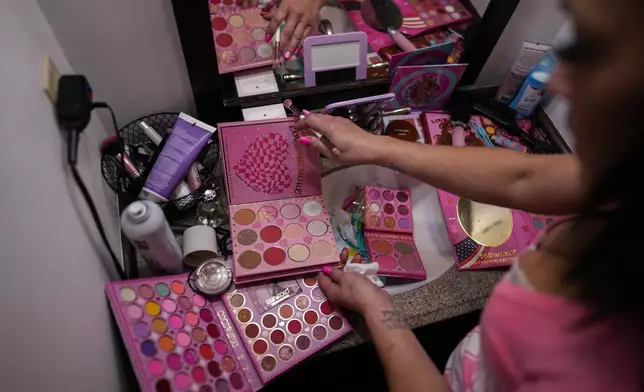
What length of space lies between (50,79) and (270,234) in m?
0.42

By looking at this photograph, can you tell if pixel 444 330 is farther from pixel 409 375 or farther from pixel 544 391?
pixel 544 391

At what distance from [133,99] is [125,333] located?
46cm

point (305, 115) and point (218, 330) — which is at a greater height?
point (305, 115)

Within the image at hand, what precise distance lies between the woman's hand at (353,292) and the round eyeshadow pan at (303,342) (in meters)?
0.08

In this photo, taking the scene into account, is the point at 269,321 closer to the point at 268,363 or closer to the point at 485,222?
the point at 268,363

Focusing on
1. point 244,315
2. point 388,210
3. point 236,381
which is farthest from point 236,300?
point 388,210

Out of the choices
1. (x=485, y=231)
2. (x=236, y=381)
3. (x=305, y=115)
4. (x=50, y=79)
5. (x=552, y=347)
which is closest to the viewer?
(x=552, y=347)

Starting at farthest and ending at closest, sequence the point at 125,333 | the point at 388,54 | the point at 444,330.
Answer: the point at 444,330
the point at 388,54
the point at 125,333

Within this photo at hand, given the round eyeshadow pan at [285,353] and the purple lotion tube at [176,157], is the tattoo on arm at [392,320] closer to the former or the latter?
the round eyeshadow pan at [285,353]

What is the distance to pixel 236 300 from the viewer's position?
0.79 meters

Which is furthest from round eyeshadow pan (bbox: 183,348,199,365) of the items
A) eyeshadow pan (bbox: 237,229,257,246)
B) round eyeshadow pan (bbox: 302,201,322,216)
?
round eyeshadow pan (bbox: 302,201,322,216)

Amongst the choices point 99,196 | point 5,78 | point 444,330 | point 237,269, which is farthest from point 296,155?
point 444,330

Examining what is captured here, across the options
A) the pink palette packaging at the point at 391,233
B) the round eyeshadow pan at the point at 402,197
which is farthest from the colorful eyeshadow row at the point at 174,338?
the round eyeshadow pan at the point at 402,197

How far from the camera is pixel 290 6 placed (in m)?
0.88
